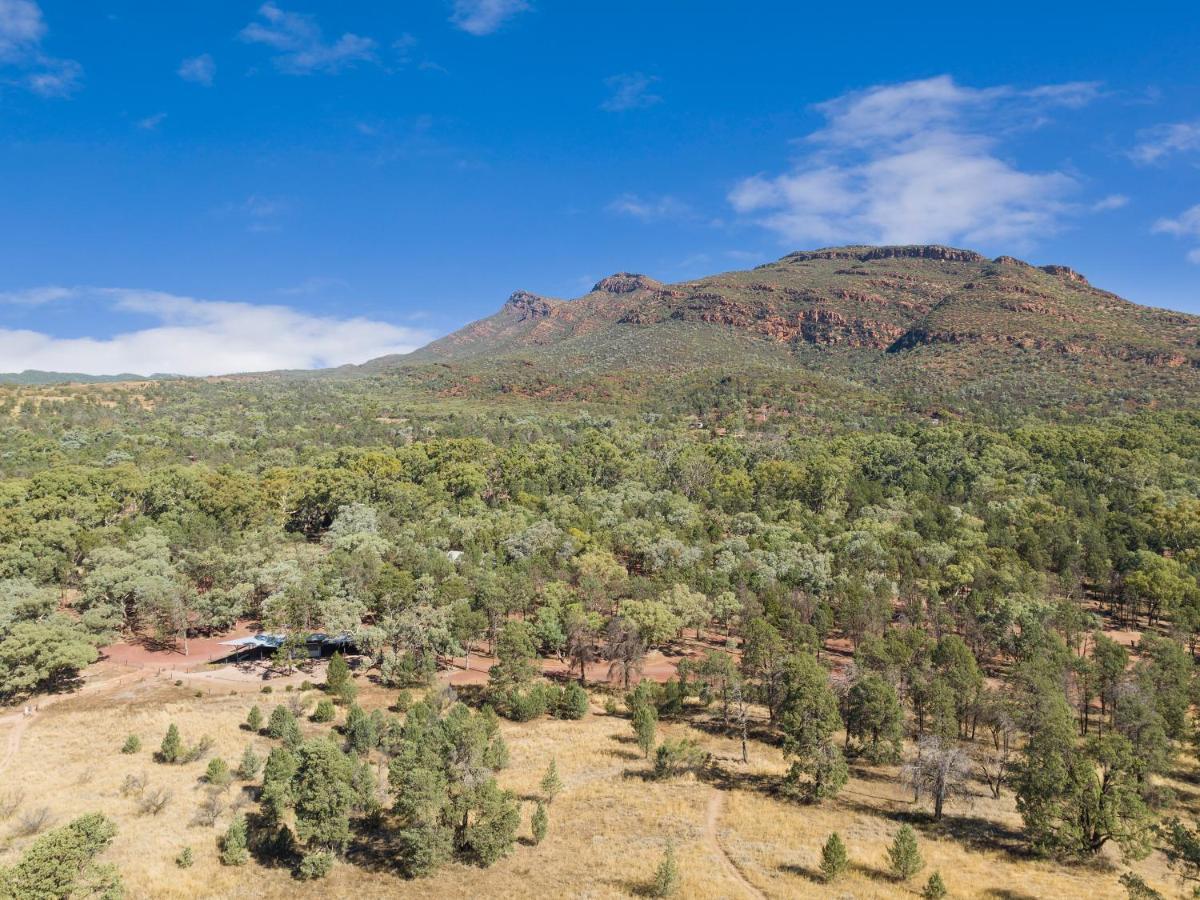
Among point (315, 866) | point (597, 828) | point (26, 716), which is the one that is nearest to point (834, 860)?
point (597, 828)

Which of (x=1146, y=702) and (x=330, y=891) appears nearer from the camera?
(x=330, y=891)

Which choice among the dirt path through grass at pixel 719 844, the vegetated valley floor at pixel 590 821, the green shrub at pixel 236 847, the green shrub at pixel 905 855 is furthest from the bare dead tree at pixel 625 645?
the green shrub at pixel 236 847

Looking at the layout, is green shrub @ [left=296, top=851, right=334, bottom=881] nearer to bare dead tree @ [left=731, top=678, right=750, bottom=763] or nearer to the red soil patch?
bare dead tree @ [left=731, top=678, right=750, bottom=763]

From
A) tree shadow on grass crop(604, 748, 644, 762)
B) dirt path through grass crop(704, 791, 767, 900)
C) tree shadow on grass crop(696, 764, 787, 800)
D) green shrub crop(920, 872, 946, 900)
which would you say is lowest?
tree shadow on grass crop(604, 748, 644, 762)

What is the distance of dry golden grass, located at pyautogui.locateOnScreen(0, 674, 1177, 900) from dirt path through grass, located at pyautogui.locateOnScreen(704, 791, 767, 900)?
0.32ft

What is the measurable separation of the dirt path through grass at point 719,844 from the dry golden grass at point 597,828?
99mm

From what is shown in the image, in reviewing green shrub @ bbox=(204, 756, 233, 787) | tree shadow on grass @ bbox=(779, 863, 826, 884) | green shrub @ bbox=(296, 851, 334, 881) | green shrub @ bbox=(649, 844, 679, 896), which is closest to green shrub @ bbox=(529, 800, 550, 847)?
green shrub @ bbox=(649, 844, 679, 896)

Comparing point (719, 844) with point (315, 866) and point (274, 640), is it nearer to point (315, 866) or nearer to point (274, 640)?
point (315, 866)

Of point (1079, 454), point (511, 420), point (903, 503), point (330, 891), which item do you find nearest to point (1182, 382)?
point (1079, 454)

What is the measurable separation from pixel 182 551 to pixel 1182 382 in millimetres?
218308

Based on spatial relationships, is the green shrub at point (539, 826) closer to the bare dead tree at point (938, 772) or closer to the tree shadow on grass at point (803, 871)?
the tree shadow on grass at point (803, 871)

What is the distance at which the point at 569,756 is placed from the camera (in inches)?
1607

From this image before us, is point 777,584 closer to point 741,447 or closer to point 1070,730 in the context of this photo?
point 1070,730

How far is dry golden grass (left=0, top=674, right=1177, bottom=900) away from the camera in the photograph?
2698 cm
